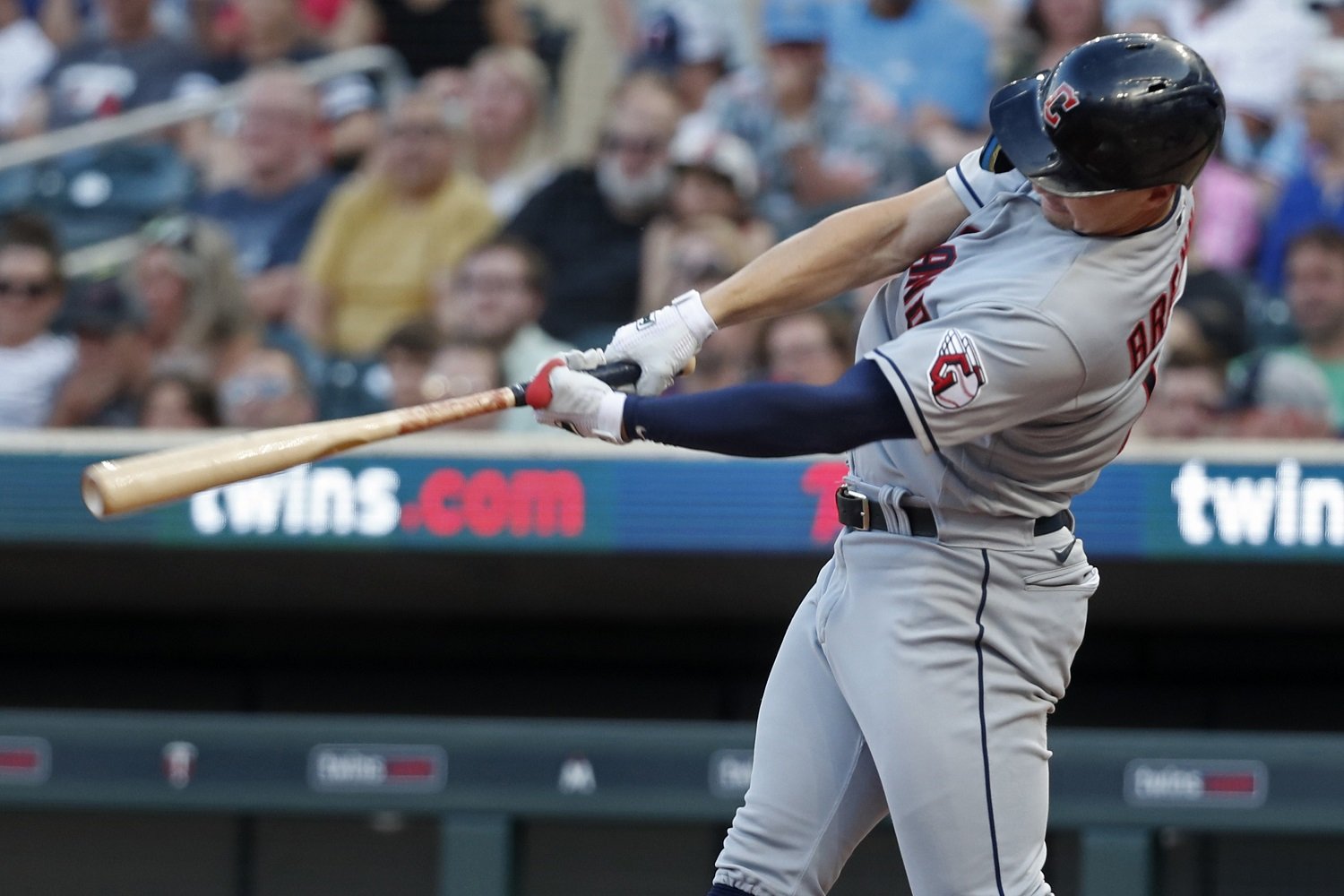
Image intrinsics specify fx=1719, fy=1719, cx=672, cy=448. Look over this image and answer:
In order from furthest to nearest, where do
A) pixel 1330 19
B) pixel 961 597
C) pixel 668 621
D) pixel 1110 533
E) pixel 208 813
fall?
pixel 1330 19, pixel 668 621, pixel 208 813, pixel 1110 533, pixel 961 597

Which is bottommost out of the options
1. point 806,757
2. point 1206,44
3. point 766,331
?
point 806,757

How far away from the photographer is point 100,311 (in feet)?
15.0

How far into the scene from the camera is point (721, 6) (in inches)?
196

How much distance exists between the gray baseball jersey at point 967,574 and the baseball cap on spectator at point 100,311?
2879 millimetres

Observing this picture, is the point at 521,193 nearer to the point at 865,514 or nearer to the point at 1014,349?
the point at 865,514

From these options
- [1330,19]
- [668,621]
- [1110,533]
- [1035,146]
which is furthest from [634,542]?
[1330,19]

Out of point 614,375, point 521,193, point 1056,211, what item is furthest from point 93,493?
point 521,193

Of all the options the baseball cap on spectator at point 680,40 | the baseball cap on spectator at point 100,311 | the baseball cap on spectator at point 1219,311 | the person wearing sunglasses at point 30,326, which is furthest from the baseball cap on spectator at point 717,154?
the person wearing sunglasses at point 30,326

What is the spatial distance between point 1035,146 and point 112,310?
322 centimetres

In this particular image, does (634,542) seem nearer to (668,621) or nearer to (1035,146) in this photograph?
(668,621)

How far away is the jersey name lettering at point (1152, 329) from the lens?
1972mm

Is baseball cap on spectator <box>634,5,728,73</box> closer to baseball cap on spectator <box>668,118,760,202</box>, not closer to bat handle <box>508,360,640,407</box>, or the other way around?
baseball cap on spectator <box>668,118,760,202</box>

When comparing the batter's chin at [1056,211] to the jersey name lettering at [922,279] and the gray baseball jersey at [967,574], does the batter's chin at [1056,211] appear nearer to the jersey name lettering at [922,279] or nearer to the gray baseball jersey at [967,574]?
the gray baseball jersey at [967,574]

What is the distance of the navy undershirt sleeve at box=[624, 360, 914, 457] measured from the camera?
6.29ft
